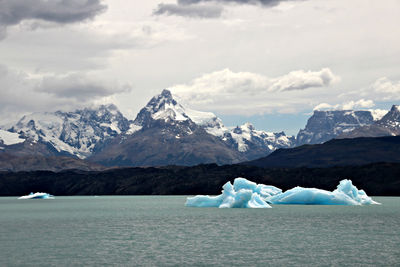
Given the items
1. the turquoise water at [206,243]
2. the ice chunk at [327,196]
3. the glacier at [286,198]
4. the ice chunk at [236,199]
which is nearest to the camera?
the turquoise water at [206,243]

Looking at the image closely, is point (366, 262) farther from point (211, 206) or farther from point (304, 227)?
point (211, 206)

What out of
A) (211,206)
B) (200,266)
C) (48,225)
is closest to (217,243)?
(200,266)

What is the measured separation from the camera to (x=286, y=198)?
503ft

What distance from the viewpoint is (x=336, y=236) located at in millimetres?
69125

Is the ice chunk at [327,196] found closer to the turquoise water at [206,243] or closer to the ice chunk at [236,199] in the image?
the ice chunk at [236,199]

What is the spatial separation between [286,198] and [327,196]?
1211cm

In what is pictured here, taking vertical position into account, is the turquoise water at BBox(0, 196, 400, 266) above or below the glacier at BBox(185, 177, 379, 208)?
below

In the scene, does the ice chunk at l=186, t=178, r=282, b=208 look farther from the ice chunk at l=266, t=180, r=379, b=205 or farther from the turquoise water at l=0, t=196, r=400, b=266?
the turquoise water at l=0, t=196, r=400, b=266

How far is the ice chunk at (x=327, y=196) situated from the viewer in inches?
5714

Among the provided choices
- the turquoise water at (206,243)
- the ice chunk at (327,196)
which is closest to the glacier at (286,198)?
the ice chunk at (327,196)

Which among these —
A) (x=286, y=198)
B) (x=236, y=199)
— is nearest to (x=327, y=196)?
(x=286, y=198)

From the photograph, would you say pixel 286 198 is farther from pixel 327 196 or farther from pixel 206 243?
pixel 206 243

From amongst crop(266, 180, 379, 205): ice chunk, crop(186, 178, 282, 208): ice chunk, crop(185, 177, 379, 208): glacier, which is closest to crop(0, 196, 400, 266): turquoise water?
crop(186, 178, 282, 208): ice chunk

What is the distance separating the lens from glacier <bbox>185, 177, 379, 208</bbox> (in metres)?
137
